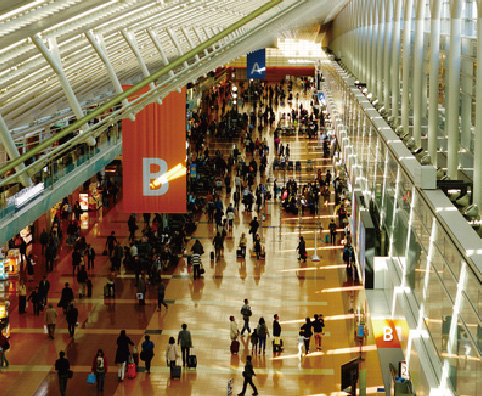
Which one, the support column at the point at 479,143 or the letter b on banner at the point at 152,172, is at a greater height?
the support column at the point at 479,143

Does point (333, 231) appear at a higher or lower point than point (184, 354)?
lower

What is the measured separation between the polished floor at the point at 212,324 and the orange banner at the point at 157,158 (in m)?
3.79

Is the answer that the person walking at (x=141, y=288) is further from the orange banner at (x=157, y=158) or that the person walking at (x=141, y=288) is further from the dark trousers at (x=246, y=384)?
the dark trousers at (x=246, y=384)

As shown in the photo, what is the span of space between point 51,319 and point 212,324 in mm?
4391

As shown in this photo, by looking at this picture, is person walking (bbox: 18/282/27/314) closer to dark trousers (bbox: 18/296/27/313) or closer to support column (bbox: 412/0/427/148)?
dark trousers (bbox: 18/296/27/313)

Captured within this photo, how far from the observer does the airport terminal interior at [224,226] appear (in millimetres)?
9492

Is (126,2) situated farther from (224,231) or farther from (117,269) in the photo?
(224,231)

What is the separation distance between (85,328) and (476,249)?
17.7m

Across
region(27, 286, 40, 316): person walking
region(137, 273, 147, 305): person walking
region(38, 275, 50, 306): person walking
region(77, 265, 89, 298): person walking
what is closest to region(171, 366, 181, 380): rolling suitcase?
region(137, 273, 147, 305): person walking

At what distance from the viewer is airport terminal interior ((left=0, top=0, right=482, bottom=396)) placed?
9.49 metres

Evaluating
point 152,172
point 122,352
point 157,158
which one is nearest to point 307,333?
point 122,352

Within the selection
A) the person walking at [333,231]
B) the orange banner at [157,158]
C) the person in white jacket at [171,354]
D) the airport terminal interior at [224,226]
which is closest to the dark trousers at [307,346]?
the airport terminal interior at [224,226]

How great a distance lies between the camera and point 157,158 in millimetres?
21422

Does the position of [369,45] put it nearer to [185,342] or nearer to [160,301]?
[160,301]
